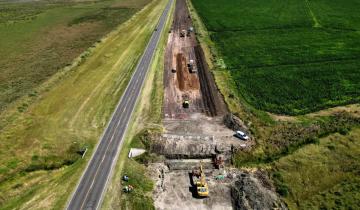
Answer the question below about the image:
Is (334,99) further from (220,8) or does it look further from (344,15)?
(220,8)

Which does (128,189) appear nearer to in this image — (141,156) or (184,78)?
(141,156)

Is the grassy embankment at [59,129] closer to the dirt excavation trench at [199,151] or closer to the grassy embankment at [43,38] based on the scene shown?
the grassy embankment at [43,38]

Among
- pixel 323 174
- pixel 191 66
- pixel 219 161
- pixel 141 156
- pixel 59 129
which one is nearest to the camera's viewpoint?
pixel 323 174

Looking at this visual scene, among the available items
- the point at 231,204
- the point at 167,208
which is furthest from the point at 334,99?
the point at 167,208

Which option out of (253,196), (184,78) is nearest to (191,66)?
(184,78)

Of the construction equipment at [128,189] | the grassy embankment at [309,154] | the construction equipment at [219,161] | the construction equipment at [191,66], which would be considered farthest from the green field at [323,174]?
the construction equipment at [191,66]

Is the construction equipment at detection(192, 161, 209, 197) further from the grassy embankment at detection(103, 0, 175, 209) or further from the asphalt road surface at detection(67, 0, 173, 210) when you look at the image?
the asphalt road surface at detection(67, 0, 173, 210)

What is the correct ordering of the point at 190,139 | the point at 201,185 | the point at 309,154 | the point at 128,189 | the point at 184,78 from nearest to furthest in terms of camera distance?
the point at 201,185 → the point at 128,189 → the point at 309,154 → the point at 190,139 → the point at 184,78
